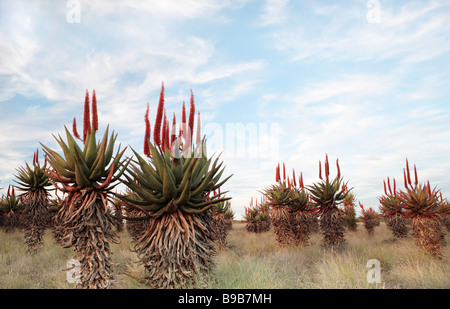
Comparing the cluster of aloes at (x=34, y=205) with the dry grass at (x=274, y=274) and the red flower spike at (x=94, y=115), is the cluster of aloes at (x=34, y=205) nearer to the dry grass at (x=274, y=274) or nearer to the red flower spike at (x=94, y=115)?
the dry grass at (x=274, y=274)

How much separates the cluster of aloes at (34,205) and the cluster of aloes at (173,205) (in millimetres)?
8579

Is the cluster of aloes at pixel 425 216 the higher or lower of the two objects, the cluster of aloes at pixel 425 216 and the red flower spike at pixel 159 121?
the lower

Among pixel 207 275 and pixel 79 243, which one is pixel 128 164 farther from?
pixel 207 275

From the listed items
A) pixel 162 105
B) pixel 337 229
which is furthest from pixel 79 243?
pixel 337 229

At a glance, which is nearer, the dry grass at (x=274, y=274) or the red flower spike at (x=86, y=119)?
the red flower spike at (x=86, y=119)

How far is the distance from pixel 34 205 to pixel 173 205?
32.3 ft

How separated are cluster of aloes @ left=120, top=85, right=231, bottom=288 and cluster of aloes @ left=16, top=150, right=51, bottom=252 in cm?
858

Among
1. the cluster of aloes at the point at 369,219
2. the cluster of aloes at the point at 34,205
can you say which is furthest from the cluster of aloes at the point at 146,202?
the cluster of aloes at the point at 369,219

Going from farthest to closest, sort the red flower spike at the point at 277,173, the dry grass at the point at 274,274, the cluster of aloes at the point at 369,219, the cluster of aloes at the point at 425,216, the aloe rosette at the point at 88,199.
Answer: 1. the cluster of aloes at the point at 369,219
2. the red flower spike at the point at 277,173
3. the cluster of aloes at the point at 425,216
4. the dry grass at the point at 274,274
5. the aloe rosette at the point at 88,199

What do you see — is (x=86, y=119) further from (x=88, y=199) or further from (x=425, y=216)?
(x=425, y=216)

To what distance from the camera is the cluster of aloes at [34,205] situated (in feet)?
39.9

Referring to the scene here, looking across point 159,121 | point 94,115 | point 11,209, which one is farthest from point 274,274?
point 11,209

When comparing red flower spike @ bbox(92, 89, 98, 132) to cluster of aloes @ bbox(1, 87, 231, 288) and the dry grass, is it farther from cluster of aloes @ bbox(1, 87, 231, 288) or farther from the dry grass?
the dry grass

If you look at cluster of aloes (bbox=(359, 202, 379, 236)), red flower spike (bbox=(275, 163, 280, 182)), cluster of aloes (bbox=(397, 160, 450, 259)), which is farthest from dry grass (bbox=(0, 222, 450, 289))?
cluster of aloes (bbox=(359, 202, 379, 236))
